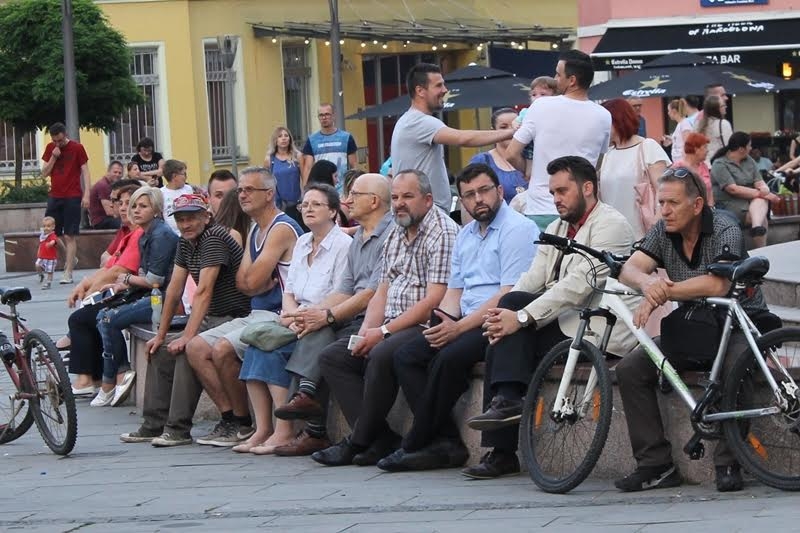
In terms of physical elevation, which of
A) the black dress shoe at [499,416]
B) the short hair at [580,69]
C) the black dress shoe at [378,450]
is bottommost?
the black dress shoe at [378,450]

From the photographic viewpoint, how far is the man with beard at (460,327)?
31.1ft

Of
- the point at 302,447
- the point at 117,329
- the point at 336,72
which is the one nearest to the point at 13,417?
the point at 117,329

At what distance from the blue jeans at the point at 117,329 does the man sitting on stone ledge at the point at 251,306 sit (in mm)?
1450

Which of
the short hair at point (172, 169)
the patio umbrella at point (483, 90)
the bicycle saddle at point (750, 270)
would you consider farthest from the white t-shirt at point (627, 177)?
→ the patio umbrella at point (483, 90)

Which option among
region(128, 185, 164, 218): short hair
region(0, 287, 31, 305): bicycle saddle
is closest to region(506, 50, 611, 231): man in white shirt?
region(128, 185, 164, 218): short hair

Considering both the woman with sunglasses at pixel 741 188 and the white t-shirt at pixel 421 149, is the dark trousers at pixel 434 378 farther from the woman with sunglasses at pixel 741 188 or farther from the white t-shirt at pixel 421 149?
the woman with sunglasses at pixel 741 188

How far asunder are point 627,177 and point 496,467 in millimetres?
2324

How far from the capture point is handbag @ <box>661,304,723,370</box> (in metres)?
8.30

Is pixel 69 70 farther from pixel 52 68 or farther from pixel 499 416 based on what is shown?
pixel 499 416

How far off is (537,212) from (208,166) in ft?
96.2

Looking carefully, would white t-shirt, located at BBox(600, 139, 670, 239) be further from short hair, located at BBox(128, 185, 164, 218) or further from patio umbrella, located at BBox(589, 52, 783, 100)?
patio umbrella, located at BBox(589, 52, 783, 100)

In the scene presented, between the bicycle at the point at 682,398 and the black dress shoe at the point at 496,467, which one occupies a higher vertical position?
the bicycle at the point at 682,398

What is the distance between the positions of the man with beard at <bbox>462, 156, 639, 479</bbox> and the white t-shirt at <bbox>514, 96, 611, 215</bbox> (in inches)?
61.2

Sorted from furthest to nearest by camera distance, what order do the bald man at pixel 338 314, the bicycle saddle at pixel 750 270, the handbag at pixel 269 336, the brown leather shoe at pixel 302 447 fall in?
the handbag at pixel 269 336, the brown leather shoe at pixel 302 447, the bald man at pixel 338 314, the bicycle saddle at pixel 750 270
